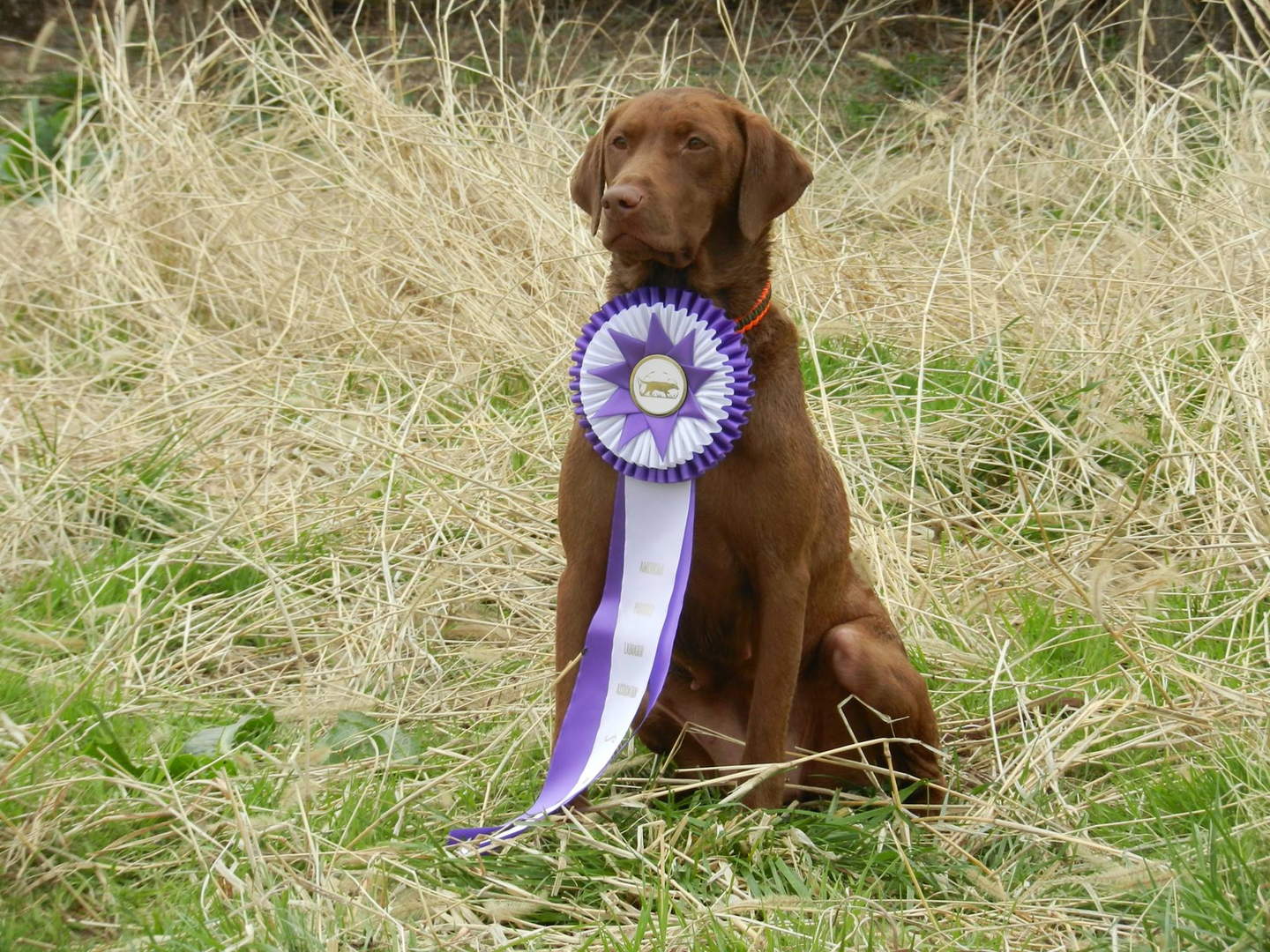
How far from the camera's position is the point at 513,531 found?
388 cm

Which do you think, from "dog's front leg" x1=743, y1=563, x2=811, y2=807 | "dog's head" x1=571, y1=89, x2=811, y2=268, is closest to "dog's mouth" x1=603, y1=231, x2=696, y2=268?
"dog's head" x1=571, y1=89, x2=811, y2=268

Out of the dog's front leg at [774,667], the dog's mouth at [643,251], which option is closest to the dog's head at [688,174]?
the dog's mouth at [643,251]

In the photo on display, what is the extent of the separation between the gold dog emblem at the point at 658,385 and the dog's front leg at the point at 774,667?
0.37 m

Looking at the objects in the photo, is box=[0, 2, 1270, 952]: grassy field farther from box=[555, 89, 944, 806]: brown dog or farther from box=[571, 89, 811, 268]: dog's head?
box=[571, 89, 811, 268]: dog's head

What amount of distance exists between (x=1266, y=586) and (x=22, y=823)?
277cm

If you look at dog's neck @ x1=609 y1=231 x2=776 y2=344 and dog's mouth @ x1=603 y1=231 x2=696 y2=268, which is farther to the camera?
dog's neck @ x1=609 y1=231 x2=776 y2=344

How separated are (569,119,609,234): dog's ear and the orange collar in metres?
0.34

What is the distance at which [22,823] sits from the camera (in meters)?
2.45

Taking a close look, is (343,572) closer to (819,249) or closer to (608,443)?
(608,443)

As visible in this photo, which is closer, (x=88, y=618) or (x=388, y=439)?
(x=88, y=618)

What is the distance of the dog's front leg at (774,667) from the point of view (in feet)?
8.39

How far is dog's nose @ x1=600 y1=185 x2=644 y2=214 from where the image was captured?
7.87 feet

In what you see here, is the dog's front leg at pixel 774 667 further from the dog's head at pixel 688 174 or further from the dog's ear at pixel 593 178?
the dog's ear at pixel 593 178

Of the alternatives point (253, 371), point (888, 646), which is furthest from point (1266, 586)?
point (253, 371)
